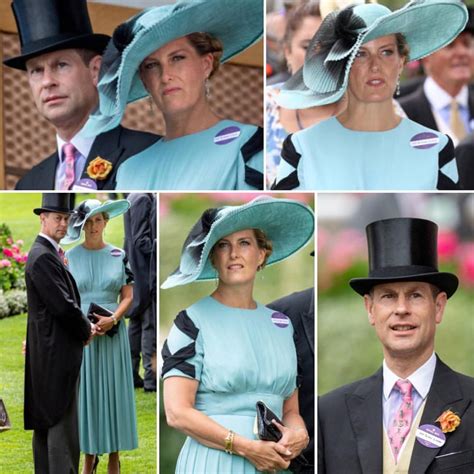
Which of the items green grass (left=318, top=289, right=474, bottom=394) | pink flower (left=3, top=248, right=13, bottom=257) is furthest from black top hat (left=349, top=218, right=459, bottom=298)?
pink flower (left=3, top=248, right=13, bottom=257)

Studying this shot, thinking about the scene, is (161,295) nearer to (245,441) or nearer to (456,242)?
(245,441)

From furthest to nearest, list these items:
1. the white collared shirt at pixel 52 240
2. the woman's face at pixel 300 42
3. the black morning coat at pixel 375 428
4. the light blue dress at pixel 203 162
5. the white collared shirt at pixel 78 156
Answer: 1. the white collared shirt at pixel 78 156
2. the white collared shirt at pixel 52 240
3. the light blue dress at pixel 203 162
4. the woman's face at pixel 300 42
5. the black morning coat at pixel 375 428

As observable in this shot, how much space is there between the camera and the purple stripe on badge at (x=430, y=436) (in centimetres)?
575

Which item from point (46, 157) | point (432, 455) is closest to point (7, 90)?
point (46, 157)

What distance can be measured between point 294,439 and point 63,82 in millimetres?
2046

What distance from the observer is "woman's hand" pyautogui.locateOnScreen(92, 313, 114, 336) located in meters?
6.14

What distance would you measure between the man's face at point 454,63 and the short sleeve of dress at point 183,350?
1.62 metres

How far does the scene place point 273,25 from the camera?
598cm

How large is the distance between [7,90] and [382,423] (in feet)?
7.99

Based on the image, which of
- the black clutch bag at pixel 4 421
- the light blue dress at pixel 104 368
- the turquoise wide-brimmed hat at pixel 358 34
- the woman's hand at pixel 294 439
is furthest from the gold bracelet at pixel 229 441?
the turquoise wide-brimmed hat at pixel 358 34

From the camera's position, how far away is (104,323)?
6137 millimetres

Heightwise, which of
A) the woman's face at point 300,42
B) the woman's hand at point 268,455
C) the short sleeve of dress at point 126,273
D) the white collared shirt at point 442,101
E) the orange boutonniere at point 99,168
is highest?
the woman's face at point 300,42

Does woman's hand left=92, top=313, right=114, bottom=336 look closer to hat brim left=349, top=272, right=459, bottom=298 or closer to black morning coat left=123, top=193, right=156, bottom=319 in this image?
black morning coat left=123, top=193, right=156, bottom=319

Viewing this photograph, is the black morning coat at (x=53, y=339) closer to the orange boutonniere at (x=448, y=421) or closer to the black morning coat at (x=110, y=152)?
the black morning coat at (x=110, y=152)
